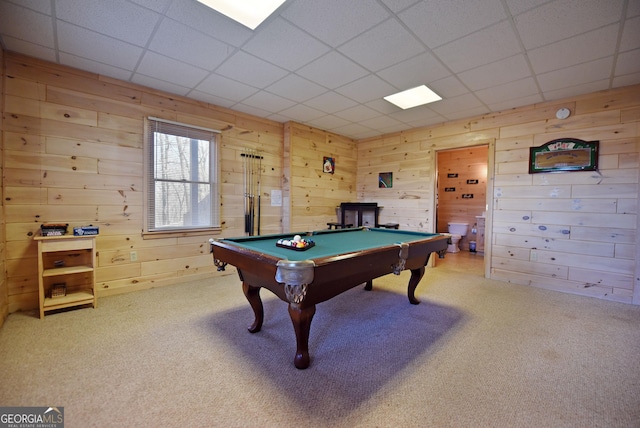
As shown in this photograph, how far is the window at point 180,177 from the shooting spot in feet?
10.7

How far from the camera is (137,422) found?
4.24 ft

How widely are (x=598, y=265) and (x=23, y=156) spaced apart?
6.18m

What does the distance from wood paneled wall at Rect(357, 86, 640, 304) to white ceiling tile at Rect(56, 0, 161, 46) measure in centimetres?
405

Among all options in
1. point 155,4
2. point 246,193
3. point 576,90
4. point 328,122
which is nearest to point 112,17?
point 155,4

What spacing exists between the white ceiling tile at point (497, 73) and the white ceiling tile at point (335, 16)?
1.34 metres

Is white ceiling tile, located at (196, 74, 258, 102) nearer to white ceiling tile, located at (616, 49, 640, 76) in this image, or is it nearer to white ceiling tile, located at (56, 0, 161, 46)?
white ceiling tile, located at (56, 0, 161, 46)

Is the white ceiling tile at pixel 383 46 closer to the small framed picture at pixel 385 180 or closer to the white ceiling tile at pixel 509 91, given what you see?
the white ceiling tile at pixel 509 91

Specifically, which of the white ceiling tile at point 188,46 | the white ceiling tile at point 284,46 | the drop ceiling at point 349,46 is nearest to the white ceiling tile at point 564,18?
the drop ceiling at point 349,46

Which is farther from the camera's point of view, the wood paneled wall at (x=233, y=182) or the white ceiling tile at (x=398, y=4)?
the wood paneled wall at (x=233, y=182)

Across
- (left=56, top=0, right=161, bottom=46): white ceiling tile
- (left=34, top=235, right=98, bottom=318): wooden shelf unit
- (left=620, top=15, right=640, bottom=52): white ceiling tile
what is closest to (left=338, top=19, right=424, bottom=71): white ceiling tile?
(left=620, top=15, right=640, bottom=52): white ceiling tile

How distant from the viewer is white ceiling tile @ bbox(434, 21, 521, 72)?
2092 mm

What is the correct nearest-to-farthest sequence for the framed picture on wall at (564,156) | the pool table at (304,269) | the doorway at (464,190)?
the pool table at (304,269) → the framed picture on wall at (564,156) → the doorway at (464,190)

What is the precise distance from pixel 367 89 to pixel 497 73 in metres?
1.32

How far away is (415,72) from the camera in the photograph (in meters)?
2.73
